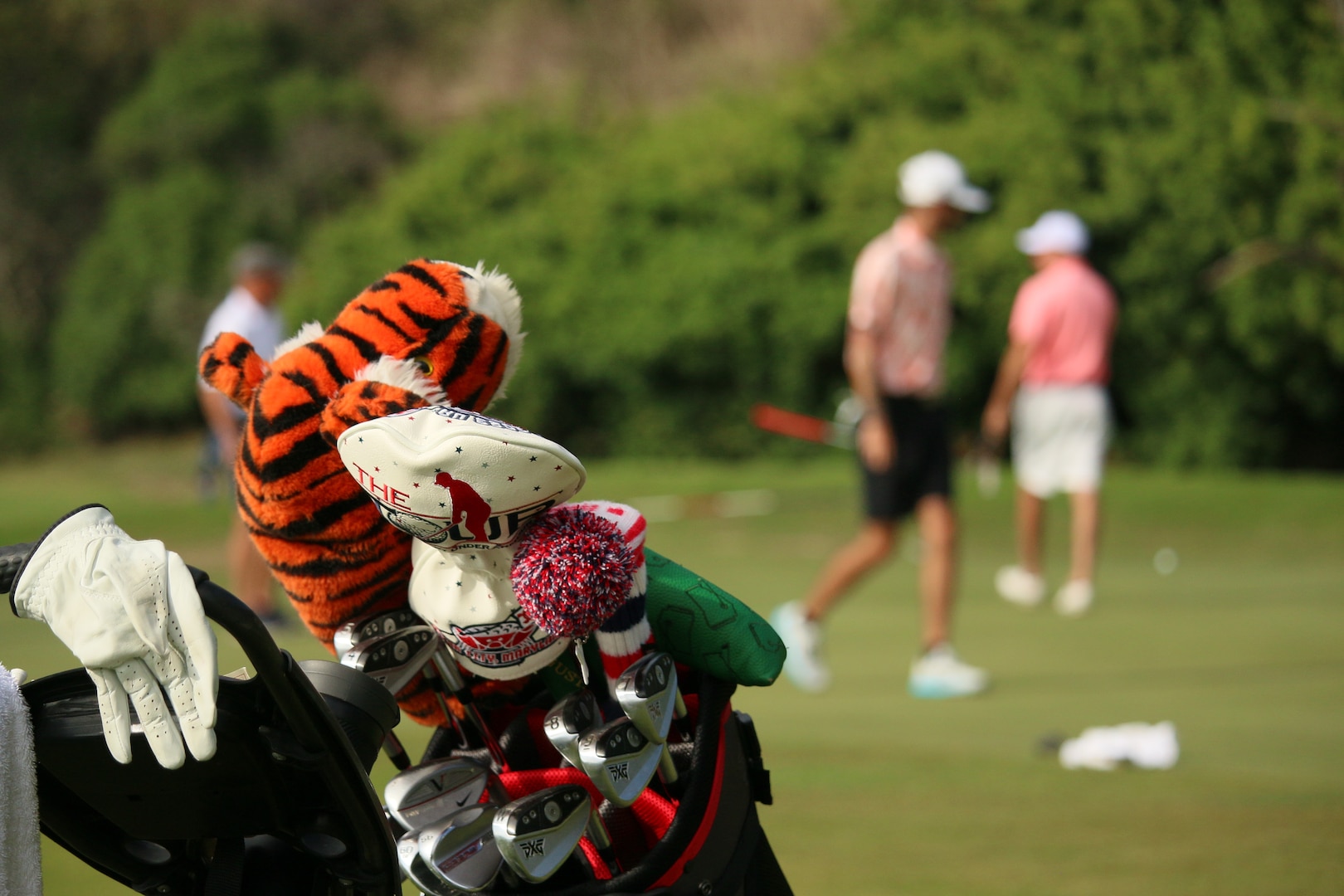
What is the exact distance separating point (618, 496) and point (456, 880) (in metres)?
11.6

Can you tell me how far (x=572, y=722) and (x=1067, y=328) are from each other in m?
6.58

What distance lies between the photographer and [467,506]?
173 centimetres

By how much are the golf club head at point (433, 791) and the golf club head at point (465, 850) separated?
0.02m

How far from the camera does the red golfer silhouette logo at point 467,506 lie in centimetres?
171

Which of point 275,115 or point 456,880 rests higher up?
point 275,115

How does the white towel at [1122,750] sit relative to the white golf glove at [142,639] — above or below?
below

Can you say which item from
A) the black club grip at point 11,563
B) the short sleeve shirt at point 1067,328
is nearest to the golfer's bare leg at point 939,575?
the short sleeve shirt at point 1067,328

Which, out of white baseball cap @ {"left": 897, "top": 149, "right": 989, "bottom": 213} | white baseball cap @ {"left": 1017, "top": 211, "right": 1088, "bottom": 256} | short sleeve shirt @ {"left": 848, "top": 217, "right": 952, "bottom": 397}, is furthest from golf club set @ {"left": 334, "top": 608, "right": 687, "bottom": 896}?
white baseball cap @ {"left": 1017, "top": 211, "right": 1088, "bottom": 256}

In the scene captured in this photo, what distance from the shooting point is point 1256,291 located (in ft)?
51.3

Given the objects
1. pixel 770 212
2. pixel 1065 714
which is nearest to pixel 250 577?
pixel 1065 714

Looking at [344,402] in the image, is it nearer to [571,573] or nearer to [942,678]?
[571,573]

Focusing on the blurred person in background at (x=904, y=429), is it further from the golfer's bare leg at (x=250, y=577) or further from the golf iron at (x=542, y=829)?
the golf iron at (x=542, y=829)

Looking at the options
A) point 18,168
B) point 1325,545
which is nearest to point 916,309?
point 1325,545

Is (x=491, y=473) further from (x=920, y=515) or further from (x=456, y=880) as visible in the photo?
(x=920, y=515)
